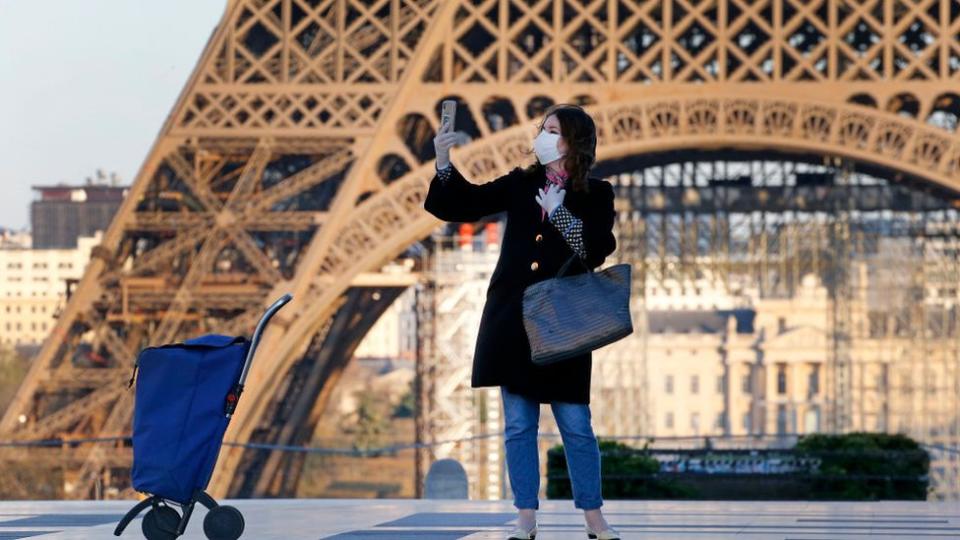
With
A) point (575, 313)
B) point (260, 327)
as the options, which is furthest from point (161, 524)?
point (575, 313)

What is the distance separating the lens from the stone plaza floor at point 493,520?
8102mm

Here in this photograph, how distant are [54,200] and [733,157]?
40404 millimetres

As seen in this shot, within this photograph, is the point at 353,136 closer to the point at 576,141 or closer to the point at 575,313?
the point at 576,141

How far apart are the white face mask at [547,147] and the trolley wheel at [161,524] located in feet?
5.16

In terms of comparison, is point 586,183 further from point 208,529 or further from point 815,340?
point 815,340

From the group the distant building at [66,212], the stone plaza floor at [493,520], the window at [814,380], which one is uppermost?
the distant building at [66,212]

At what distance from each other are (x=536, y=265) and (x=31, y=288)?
6005cm

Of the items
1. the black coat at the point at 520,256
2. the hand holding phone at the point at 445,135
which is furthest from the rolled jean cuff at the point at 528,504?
the hand holding phone at the point at 445,135

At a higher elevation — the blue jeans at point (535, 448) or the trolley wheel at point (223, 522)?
the blue jeans at point (535, 448)

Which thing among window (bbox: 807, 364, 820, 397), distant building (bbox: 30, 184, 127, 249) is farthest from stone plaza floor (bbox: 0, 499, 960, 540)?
window (bbox: 807, 364, 820, 397)

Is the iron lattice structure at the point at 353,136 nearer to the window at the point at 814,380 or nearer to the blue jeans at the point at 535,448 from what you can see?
the blue jeans at the point at 535,448

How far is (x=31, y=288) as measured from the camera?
6569cm

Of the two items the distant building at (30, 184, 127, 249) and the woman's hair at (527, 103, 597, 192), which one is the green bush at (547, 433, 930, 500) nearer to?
the woman's hair at (527, 103, 597, 192)

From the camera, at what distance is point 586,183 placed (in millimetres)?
7004
